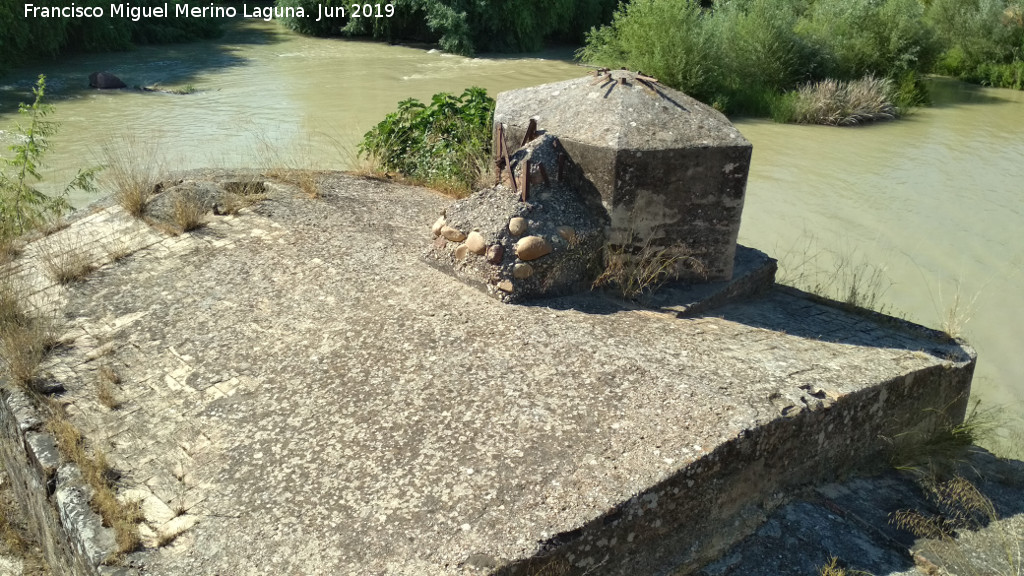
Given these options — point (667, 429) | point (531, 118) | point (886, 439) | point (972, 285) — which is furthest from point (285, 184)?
point (972, 285)

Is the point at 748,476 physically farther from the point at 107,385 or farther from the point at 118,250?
the point at 118,250

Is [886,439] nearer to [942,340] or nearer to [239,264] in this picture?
[942,340]

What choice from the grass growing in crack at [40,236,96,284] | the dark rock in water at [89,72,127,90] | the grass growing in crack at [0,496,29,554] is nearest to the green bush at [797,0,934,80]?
the dark rock in water at [89,72,127,90]

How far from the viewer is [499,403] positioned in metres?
3.37

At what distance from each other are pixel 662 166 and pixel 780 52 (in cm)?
1252

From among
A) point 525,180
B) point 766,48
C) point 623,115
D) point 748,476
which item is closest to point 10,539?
point 525,180

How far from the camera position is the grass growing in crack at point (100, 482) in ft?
8.95

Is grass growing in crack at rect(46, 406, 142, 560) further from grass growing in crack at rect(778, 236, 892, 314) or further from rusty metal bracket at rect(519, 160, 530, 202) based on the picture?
grass growing in crack at rect(778, 236, 892, 314)

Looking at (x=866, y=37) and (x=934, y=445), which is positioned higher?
(x=866, y=37)

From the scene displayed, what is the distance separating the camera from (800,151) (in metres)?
12.4

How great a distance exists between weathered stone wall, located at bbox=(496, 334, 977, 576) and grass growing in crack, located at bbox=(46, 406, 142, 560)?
1308 millimetres

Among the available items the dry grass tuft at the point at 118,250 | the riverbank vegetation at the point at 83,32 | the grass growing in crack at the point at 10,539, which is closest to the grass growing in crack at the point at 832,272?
the dry grass tuft at the point at 118,250

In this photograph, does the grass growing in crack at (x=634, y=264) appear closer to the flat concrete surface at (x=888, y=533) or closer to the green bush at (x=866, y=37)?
the flat concrete surface at (x=888, y=533)

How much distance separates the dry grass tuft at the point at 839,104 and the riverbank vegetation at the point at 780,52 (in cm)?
2
